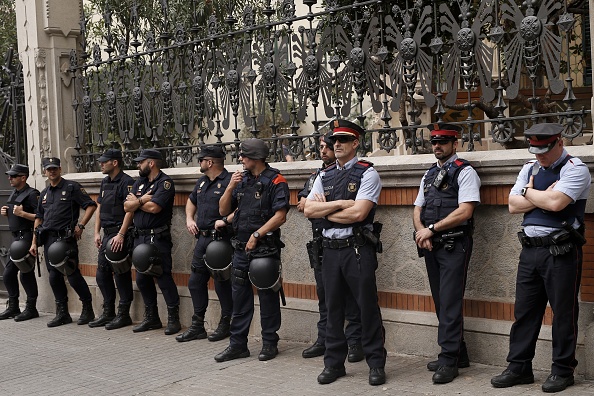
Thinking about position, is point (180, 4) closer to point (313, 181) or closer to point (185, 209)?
point (185, 209)

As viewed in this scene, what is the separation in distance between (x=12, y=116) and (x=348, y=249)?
7.51m

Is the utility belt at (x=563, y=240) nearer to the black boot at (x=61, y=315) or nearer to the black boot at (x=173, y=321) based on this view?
the black boot at (x=173, y=321)

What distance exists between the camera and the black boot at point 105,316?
10.4 metres

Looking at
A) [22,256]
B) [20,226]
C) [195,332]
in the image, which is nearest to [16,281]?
[22,256]

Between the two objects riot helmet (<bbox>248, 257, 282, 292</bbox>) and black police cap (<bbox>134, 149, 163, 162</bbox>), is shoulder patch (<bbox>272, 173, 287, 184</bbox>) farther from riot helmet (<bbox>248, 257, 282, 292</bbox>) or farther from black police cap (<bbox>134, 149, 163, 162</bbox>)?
black police cap (<bbox>134, 149, 163, 162</bbox>)

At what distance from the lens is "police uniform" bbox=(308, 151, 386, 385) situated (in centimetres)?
683

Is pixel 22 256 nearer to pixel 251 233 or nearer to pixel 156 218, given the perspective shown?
pixel 156 218

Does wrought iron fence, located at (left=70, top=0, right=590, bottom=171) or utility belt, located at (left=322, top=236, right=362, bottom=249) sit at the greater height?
wrought iron fence, located at (left=70, top=0, right=590, bottom=171)

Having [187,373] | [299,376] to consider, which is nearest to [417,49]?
[299,376]

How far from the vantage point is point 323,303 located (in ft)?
25.8

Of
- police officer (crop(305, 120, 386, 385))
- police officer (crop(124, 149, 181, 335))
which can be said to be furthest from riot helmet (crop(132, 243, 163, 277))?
police officer (crop(305, 120, 386, 385))

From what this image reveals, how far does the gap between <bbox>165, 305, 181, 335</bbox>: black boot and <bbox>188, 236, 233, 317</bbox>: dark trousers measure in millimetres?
487

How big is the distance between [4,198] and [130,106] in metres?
2.87

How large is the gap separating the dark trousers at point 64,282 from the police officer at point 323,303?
3.77 metres
